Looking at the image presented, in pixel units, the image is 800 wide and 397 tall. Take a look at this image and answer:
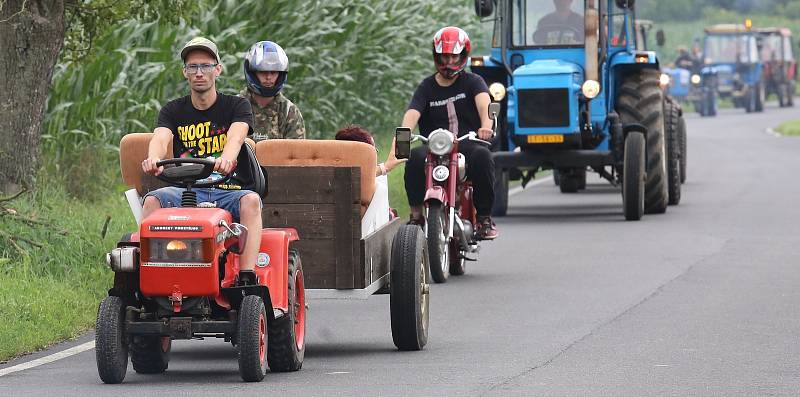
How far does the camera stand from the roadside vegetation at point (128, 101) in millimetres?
12812

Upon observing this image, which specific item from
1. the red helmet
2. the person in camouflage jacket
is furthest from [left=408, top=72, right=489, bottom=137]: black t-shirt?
the person in camouflage jacket

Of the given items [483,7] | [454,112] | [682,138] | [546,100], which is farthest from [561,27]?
[454,112]

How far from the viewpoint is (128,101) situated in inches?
752

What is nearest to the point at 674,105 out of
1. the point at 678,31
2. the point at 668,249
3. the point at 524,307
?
the point at 668,249

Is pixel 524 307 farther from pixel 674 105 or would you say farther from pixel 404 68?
pixel 404 68

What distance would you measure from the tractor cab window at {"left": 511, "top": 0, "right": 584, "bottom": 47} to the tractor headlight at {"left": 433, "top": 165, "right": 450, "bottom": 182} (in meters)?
6.86

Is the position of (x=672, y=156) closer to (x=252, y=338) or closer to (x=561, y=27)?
(x=561, y=27)

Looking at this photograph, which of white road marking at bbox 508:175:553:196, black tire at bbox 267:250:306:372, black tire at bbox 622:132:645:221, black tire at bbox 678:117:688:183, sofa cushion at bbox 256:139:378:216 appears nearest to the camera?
black tire at bbox 267:250:306:372

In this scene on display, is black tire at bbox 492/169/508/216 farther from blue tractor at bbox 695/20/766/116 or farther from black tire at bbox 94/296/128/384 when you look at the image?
blue tractor at bbox 695/20/766/116

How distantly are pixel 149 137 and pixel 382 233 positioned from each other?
1.41m

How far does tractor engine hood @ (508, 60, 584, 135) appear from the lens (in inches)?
797

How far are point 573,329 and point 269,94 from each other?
226 centimetres

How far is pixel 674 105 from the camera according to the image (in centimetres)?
2405

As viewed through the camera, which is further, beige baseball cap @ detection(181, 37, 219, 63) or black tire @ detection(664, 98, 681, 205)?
black tire @ detection(664, 98, 681, 205)
